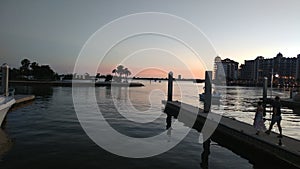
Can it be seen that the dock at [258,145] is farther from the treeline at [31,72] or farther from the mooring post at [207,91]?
the treeline at [31,72]

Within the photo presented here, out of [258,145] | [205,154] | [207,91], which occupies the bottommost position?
[205,154]

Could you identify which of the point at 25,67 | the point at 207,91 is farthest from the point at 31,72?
the point at 207,91

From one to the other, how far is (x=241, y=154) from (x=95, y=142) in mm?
7623

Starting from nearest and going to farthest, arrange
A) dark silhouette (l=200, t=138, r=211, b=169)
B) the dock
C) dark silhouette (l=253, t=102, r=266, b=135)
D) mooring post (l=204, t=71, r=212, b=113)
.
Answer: the dock
dark silhouette (l=200, t=138, r=211, b=169)
dark silhouette (l=253, t=102, r=266, b=135)
mooring post (l=204, t=71, r=212, b=113)

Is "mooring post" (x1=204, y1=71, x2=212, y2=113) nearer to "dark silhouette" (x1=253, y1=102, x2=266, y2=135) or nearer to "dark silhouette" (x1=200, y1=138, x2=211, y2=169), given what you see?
"dark silhouette" (x1=200, y1=138, x2=211, y2=169)

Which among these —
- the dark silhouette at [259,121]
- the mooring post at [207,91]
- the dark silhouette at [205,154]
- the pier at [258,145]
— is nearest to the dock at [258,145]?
the pier at [258,145]

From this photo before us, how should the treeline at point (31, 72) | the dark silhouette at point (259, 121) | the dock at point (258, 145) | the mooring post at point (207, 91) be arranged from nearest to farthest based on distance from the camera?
the dock at point (258, 145)
the dark silhouette at point (259, 121)
the mooring post at point (207, 91)
the treeline at point (31, 72)

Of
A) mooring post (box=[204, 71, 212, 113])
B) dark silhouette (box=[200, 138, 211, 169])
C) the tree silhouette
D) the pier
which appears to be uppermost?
the tree silhouette

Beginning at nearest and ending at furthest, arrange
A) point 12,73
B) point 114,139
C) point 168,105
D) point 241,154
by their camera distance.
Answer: point 241,154 < point 114,139 < point 168,105 < point 12,73

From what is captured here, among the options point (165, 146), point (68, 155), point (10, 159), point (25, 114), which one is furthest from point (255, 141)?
point (25, 114)

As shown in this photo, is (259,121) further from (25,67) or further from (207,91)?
(25,67)

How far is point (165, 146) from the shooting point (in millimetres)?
15055

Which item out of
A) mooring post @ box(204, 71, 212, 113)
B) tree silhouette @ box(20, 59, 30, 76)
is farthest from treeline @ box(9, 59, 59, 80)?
mooring post @ box(204, 71, 212, 113)

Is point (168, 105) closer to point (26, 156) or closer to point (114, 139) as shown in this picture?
point (114, 139)
